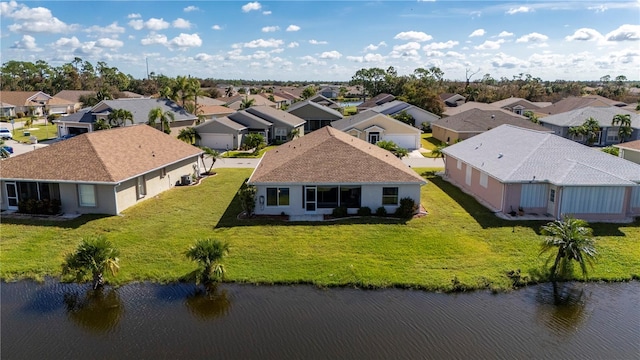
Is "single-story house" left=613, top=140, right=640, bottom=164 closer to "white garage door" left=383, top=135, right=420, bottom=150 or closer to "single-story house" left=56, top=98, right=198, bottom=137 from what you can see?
"white garage door" left=383, top=135, right=420, bottom=150

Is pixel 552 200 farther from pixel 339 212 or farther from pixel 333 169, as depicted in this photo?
pixel 333 169

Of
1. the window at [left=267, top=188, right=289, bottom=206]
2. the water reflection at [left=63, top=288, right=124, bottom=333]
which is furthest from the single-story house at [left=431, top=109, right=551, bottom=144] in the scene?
the water reflection at [left=63, top=288, right=124, bottom=333]

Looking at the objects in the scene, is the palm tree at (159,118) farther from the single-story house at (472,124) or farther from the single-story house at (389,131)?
the single-story house at (472,124)

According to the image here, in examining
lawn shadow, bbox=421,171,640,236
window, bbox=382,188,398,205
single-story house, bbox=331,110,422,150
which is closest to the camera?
lawn shadow, bbox=421,171,640,236

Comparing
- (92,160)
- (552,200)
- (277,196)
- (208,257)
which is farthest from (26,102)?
(552,200)

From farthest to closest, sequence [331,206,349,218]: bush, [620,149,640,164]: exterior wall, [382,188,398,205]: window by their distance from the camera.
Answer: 1. [620,149,640,164]: exterior wall
2. [382,188,398,205]: window
3. [331,206,349,218]: bush

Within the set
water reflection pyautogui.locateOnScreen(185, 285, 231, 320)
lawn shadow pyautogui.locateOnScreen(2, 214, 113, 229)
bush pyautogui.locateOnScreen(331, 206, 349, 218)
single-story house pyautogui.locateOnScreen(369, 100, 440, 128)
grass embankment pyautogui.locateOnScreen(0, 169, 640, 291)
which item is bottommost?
water reflection pyautogui.locateOnScreen(185, 285, 231, 320)

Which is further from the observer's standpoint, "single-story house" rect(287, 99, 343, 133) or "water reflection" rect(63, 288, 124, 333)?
"single-story house" rect(287, 99, 343, 133)
